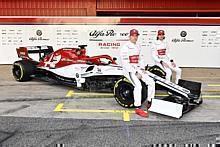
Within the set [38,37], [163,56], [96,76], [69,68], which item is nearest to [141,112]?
[96,76]

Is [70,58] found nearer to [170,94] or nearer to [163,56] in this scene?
[163,56]

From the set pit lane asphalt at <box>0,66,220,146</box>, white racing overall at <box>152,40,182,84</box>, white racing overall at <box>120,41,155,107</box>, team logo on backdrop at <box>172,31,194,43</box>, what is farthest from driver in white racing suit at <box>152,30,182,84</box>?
team logo on backdrop at <box>172,31,194,43</box>

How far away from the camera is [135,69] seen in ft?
22.5

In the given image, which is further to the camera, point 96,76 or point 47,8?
point 47,8

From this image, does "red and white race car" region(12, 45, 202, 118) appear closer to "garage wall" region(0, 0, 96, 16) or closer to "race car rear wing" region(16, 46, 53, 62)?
"race car rear wing" region(16, 46, 53, 62)

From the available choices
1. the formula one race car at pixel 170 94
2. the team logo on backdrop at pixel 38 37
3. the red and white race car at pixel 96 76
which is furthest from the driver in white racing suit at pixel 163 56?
the team logo on backdrop at pixel 38 37

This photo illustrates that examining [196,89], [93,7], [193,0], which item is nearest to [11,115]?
[196,89]

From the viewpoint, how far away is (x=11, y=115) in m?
6.59

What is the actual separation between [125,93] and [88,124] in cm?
147

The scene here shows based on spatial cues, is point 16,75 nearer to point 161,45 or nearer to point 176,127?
point 161,45

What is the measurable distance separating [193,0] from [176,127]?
9.99 metres

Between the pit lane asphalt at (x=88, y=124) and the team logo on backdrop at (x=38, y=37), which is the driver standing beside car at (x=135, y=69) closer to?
the pit lane asphalt at (x=88, y=124)

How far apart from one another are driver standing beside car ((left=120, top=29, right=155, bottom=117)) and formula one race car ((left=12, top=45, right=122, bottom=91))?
47.3 inches

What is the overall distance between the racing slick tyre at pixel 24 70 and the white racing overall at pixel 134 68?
417 cm
